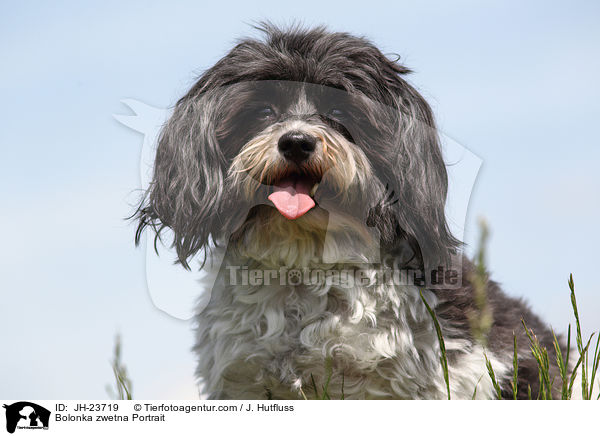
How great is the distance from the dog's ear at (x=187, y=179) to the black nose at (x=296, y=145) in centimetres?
47

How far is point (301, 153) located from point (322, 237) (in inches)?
17.6

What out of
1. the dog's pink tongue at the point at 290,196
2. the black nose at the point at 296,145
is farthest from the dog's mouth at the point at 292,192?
the black nose at the point at 296,145

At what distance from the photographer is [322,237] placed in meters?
3.10

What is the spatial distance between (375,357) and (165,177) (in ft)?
4.10

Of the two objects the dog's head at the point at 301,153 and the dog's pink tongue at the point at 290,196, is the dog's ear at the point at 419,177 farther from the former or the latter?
the dog's pink tongue at the point at 290,196

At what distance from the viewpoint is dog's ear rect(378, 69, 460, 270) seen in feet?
10.5

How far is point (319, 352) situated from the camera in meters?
3.00
